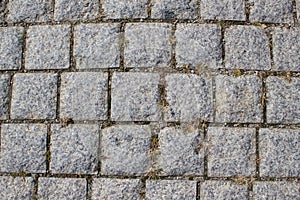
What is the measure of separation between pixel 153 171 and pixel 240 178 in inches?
19.5

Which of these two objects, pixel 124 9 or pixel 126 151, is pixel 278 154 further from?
pixel 124 9

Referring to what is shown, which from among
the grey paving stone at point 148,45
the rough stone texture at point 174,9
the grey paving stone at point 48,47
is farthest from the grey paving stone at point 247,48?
the grey paving stone at point 48,47

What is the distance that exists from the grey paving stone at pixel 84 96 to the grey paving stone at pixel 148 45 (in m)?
0.21

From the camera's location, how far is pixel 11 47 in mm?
2908

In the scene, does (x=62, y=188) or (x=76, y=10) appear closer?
(x=62, y=188)

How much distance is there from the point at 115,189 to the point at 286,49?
1297 millimetres

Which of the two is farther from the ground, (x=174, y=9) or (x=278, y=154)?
(x=174, y=9)

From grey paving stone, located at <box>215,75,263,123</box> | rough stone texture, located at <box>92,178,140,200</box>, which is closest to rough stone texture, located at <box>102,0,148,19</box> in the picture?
grey paving stone, located at <box>215,75,263,123</box>

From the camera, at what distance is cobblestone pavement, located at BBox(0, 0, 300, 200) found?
9.04ft

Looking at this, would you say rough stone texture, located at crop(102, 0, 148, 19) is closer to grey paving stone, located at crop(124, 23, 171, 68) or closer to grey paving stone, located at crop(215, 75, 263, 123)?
grey paving stone, located at crop(124, 23, 171, 68)

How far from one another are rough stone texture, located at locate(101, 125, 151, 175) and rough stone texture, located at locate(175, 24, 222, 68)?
481 mm

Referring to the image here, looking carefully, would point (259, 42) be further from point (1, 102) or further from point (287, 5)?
point (1, 102)

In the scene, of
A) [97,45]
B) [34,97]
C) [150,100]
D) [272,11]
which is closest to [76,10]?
[97,45]

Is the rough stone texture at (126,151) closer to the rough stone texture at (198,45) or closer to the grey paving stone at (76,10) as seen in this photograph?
the rough stone texture at (198,45)
